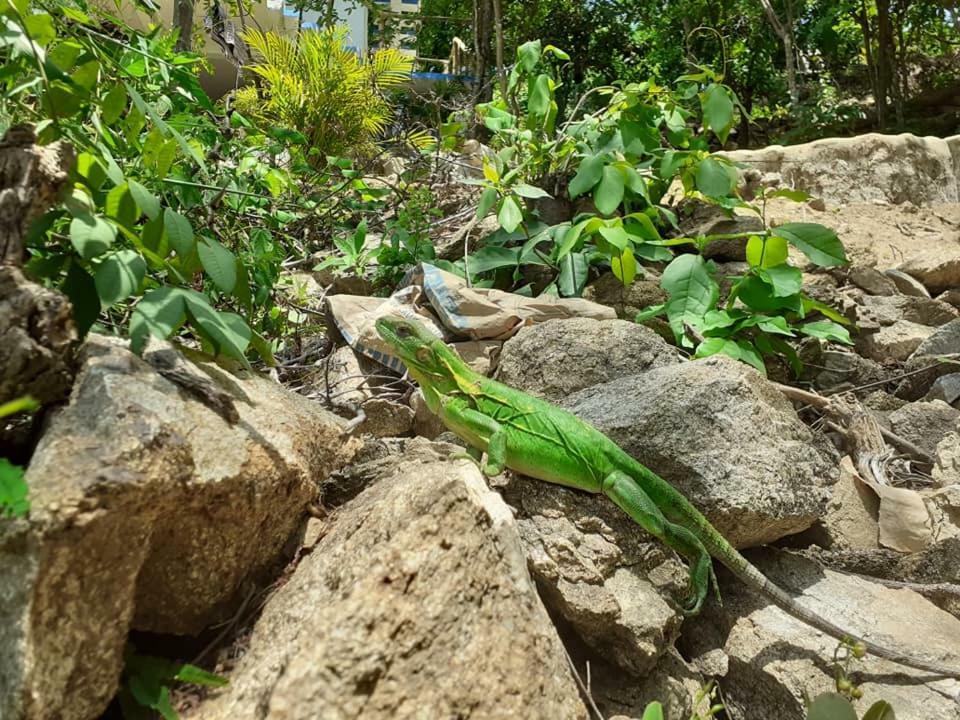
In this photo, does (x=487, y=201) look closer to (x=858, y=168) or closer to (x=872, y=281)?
(x=872, y=281)

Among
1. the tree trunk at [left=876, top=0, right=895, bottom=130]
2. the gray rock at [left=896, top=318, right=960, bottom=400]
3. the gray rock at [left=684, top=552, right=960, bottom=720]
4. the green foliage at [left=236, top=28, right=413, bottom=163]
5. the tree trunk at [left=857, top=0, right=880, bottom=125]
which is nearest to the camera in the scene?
the gray rock at [left=684, top=552, right=960, bottom=720]

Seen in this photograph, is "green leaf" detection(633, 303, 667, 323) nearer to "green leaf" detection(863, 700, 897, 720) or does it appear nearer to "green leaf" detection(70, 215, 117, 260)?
"green leaf" detection(863, 700, 897, 720)

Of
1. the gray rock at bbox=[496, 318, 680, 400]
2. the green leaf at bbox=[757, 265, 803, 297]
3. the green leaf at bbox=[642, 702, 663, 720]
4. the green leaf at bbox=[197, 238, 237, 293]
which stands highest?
the green leaf at bbox=[197, 238, 237, 293]

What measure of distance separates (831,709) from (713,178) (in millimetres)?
2819

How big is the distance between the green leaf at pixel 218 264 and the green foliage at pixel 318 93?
589cm

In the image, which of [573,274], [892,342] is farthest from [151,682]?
[892,342]

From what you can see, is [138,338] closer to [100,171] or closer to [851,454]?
[100,171]

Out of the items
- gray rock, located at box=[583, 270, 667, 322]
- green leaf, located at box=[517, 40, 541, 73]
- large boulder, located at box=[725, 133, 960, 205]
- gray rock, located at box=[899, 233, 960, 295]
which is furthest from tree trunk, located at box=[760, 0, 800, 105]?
gray rock, located at box=[583, 270, 667, 322]

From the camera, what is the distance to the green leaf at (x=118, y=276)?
5.01 feet

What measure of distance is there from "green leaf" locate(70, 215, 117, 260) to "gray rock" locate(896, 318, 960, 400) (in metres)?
4.09

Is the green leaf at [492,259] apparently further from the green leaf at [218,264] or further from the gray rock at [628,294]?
the green leaf at [218,264]

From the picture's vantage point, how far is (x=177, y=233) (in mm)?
1776

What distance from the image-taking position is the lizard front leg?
7.73 ft

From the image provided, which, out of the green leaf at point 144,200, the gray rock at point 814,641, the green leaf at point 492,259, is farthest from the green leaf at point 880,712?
the green leaf at point 492,259
